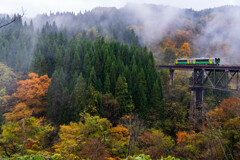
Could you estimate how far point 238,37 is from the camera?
82.7 m

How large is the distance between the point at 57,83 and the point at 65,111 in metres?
6.05

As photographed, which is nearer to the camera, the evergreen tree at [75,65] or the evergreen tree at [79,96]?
the evergreen tree at [79,96]

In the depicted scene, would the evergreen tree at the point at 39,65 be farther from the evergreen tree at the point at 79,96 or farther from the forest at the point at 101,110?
the evergreen tree at the point at 79,96

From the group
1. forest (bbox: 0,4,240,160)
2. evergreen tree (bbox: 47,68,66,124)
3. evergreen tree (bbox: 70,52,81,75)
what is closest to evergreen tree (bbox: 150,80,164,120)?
forest (bbox: 0,4,240,160)

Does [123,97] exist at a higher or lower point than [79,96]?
lower

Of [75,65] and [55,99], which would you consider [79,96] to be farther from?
[75,65]

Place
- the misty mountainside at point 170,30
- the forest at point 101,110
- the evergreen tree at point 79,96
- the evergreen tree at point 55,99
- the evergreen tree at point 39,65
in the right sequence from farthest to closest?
1. the misty mountainside at point 170,30
2. the evergreen tree at point 39,65
3. the evergreen tree at point 55,99
4. the evergreen tree at point 79,96
5. the forest at point 101,110

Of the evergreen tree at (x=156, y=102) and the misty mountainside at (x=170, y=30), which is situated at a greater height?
the misty mountainside at (x=170, y=30)

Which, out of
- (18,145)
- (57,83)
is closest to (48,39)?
(57,83)

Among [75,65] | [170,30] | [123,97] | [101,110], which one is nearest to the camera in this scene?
[101,110]

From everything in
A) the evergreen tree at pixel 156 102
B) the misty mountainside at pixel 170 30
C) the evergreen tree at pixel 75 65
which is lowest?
the evergreen tree at pixel 156 102

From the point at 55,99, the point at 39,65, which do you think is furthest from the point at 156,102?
the point at 39,65

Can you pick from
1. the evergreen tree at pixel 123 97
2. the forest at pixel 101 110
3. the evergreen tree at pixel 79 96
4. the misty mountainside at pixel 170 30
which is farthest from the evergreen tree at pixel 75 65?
the misty mountainside at pixel 170 30

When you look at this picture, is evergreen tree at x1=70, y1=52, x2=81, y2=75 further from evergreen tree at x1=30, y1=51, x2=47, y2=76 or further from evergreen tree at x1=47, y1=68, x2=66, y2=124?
evergreen tree at x1=30, y1=51, x2=47, y2=76
